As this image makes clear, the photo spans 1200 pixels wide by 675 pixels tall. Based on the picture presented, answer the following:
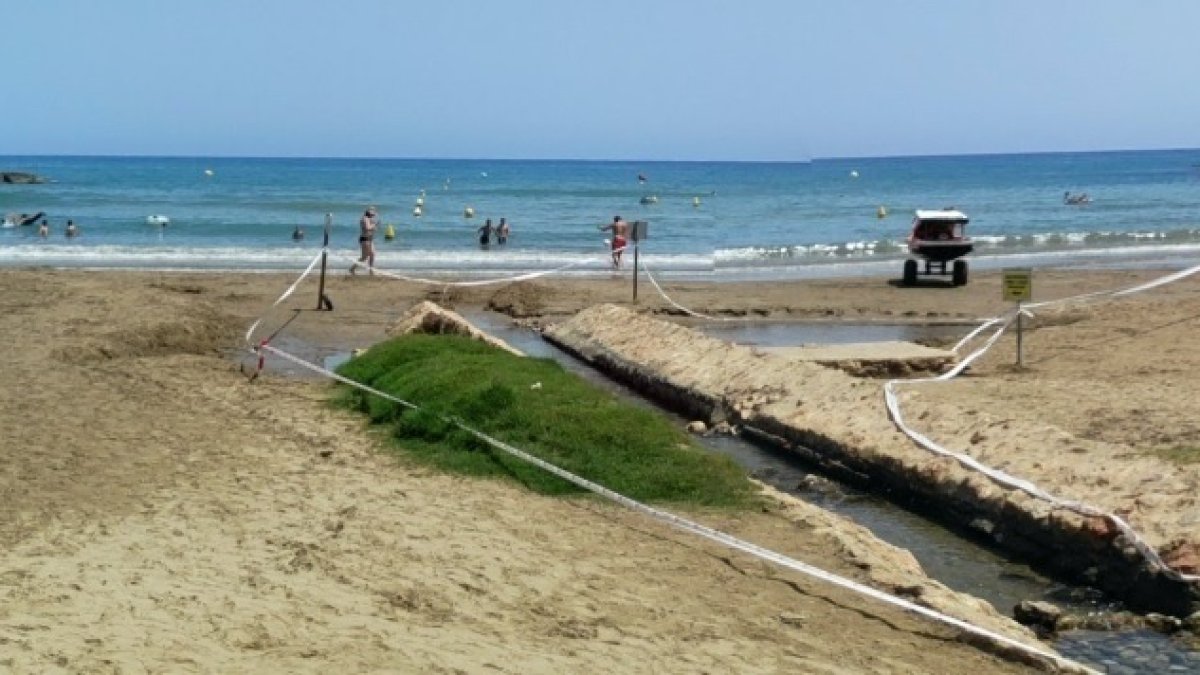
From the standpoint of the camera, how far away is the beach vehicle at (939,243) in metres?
28.2

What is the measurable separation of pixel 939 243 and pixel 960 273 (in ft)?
2.79

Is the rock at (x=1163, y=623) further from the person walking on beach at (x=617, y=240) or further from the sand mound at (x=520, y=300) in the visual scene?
the person walking on beach at (x=617, y=240)

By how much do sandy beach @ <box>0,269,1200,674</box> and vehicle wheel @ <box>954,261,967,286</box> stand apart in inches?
460

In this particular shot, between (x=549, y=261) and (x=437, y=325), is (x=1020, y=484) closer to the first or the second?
(x=437, y=325)

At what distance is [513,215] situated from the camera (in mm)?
61719

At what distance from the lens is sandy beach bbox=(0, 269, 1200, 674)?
6562 millimetres

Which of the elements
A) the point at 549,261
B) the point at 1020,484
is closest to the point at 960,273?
the point at 549,261

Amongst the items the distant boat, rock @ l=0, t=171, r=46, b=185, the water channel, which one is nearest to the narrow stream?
the water channel

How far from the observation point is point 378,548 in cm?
838

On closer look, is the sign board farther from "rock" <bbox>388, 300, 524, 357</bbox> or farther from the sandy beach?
"rock" <bbox>388, 300, 524, 357</bbox>

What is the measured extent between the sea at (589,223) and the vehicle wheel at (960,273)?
5.47m

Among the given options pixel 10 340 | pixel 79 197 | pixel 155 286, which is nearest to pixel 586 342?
pixel 10 340

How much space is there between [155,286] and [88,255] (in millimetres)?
12204

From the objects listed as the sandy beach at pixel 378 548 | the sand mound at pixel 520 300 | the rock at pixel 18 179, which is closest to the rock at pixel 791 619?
the sandy beach at pixel 378 548
